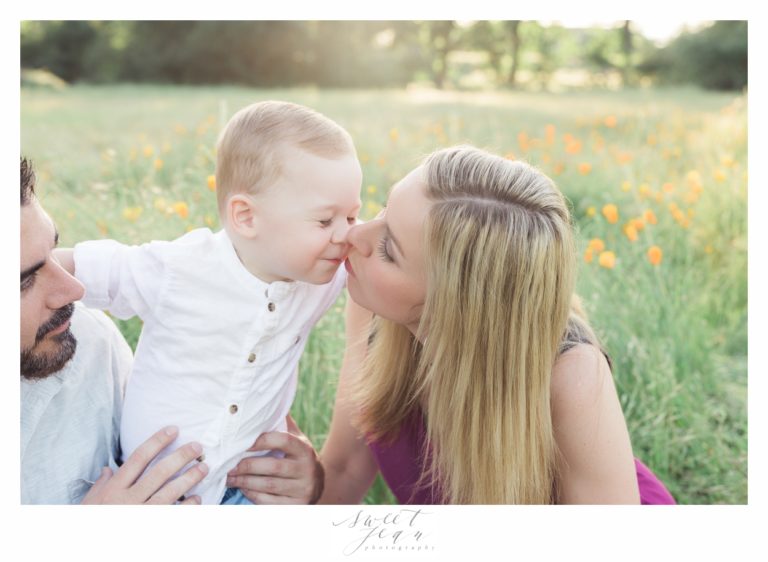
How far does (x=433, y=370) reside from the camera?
169 cm

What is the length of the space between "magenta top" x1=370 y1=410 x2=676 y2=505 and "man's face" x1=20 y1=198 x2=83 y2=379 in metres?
0.85

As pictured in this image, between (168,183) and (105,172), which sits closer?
(105,172)

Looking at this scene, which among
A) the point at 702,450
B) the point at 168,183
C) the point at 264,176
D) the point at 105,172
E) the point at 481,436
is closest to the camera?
the point at 264,176

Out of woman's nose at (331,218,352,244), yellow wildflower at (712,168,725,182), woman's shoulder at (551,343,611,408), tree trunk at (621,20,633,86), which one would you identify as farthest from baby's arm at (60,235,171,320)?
yellow wildflower at (712,168,725,182)

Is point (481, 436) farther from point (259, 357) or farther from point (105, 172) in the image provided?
point (105, 172)

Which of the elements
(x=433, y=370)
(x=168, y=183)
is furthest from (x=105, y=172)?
(x=433, y=370)

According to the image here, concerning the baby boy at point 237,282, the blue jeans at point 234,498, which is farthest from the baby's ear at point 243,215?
the blue jeans at point 234,498

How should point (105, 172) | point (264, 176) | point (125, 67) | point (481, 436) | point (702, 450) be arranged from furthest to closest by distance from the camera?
point (125, 67) → point (105, 172) → point (702, 450) → point (481, 436) → point (264, 176)

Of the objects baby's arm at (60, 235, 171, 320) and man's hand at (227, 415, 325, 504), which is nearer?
baby's arm at (60, 235, 171, 320)

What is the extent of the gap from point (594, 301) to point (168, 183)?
6.02 ft

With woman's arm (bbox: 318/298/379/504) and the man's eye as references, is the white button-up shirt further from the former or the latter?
woman's arm (bbox: 318/298/379/504)

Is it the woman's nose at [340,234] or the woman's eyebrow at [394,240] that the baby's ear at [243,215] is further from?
the woman's eyebrow at [394,240]

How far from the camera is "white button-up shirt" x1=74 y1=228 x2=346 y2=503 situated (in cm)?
168
